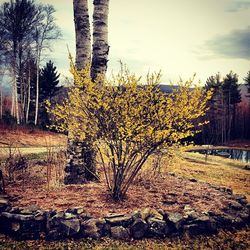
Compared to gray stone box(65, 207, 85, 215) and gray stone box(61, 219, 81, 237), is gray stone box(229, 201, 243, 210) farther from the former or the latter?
gray stone box(61, 219, 81, 237)

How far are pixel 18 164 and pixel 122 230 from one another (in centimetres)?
396

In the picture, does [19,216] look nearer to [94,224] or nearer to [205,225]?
[94,224]

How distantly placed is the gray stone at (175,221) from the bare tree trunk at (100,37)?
3716mm

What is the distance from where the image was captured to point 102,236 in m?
4.77

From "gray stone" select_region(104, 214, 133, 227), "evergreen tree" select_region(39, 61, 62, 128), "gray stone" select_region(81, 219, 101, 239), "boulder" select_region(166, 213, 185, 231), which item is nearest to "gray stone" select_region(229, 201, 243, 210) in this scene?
"boulder" select_region(166, 213, 185, 231)

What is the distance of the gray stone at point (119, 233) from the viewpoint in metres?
4.76

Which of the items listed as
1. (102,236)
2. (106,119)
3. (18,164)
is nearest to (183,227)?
(102,236)

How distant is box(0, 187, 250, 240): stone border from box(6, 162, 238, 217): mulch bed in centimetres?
25

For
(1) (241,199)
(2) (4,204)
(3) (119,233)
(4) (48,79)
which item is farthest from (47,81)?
(3) (119,233)

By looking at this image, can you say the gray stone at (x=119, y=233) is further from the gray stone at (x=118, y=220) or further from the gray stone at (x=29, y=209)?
the gray stone at (x=29, y=209)

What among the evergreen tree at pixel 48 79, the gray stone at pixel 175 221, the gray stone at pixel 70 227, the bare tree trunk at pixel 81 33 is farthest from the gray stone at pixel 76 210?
the evergreen tree at pixel 48 79

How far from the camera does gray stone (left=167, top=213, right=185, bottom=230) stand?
5012 millimetres

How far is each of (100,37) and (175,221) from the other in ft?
14.8

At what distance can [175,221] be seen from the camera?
502cm
